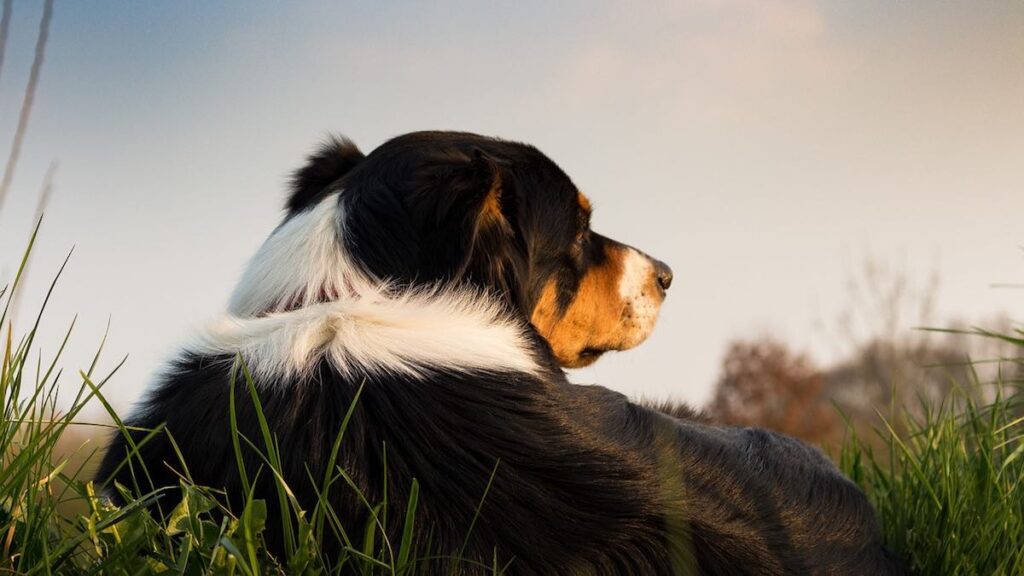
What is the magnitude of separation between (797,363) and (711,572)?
23.9 metres

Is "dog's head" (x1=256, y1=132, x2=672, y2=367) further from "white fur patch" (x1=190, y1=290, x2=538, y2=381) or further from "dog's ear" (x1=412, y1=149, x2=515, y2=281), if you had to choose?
"white fur patch" (x1=190, y1=290, x2=538, y2=381)

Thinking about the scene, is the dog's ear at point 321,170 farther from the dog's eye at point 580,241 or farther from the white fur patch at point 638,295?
the white fur patch at point 638,295

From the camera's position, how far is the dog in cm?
233

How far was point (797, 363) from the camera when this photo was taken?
25.3 m

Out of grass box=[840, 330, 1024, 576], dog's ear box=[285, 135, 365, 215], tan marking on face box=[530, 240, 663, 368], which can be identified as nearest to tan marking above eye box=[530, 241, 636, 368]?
tan marking on face box=[530, 240, 663, 368]

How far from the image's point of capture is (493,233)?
2.95 meters

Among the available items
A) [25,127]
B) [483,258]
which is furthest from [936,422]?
[25,127]

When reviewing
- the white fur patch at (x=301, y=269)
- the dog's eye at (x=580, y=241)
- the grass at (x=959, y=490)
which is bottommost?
the grass at (x=959, y=490)

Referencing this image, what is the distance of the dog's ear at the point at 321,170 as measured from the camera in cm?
360

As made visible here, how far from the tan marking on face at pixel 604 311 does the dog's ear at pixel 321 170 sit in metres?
0.93


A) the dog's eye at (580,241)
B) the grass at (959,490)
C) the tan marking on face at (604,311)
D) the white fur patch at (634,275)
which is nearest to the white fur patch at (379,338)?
the tan marking on face at (604,311)

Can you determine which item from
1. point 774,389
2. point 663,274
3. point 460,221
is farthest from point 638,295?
point 774,389

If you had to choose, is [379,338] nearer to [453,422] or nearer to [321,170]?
[453,422]

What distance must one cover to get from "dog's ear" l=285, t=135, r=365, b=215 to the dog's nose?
1.27 metres
